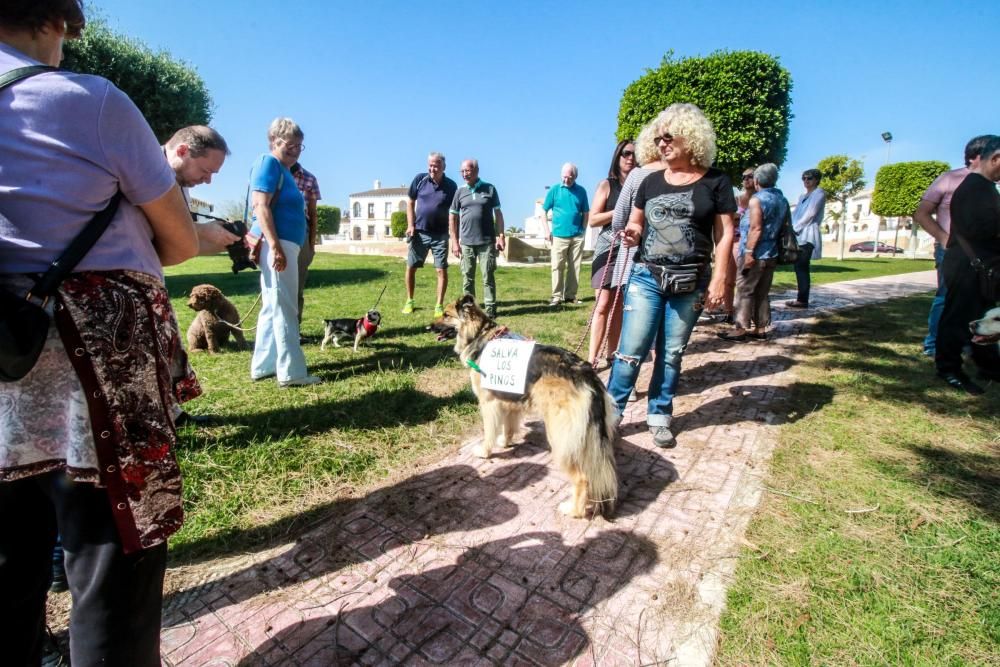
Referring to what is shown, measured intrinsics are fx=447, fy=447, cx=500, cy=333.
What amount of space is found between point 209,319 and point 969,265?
847cm

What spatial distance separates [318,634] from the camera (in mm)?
1960

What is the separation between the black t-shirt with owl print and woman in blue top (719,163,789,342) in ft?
10.7

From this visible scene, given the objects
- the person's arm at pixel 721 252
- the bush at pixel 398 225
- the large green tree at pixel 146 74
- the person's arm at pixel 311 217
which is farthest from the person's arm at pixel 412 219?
the bush at pixel 398 225

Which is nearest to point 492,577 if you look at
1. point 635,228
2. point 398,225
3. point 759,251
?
point 635,228

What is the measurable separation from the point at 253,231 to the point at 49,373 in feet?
11.2

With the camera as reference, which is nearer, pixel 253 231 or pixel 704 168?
pixel 704 168

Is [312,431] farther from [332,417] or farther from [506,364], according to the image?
[506,364]

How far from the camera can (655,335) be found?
12.3 feet

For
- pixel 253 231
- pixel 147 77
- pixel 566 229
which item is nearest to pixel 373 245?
pixel 147 77

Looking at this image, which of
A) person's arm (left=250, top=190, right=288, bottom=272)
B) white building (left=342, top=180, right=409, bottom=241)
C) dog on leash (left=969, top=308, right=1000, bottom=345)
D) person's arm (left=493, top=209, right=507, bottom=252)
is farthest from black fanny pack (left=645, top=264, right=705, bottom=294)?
white building (left=342, top=180, right=409, bottom=241)

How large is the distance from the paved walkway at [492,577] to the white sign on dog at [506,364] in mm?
691

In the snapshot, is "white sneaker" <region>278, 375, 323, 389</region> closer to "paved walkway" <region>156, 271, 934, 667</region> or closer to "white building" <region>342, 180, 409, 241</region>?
"paved walkway" <region>156, 271, 934, 667</region>

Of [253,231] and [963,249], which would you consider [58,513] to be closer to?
[253,231]

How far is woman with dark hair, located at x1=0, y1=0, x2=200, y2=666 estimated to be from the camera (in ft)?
3.65
